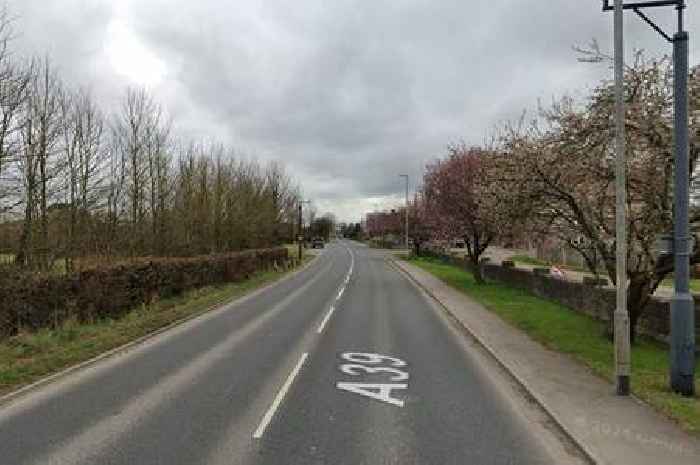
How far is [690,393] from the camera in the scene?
10.2 m

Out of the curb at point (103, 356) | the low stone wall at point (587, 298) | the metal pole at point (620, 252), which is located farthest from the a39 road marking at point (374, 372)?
the low stone wall at point (587, 298)

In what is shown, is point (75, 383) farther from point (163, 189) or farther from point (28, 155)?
point (163, 189)

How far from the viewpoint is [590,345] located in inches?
620

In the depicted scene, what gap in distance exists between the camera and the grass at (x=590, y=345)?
9.45 m

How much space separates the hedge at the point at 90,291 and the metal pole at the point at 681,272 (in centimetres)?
1399

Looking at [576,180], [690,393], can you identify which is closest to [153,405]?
[690,393]

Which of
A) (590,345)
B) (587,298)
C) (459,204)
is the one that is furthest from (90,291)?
(459,204)

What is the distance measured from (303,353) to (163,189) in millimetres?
23910

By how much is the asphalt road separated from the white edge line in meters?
0.02

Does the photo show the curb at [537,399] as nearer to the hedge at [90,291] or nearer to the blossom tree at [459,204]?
the hedge at [90,291]

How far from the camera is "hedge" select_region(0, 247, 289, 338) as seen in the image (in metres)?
16.7

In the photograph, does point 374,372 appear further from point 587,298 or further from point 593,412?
point 587,298

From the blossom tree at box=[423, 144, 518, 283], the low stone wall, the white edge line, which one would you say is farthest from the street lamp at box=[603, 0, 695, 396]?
the blossom tree at box=[423, 144, 518, 283]

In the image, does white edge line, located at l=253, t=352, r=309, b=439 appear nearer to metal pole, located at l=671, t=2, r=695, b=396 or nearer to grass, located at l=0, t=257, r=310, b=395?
grass, located at l=0, t=257, r=310, b=395
